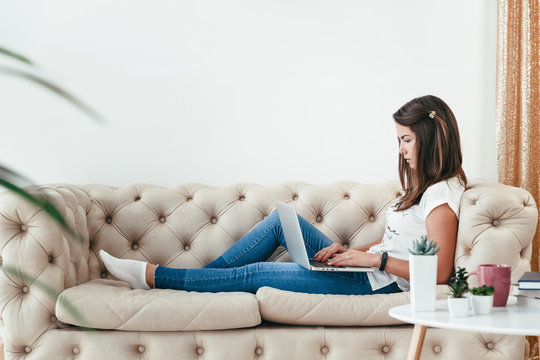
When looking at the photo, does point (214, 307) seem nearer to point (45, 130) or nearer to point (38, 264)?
point (38, 264)

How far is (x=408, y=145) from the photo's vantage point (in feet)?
5.71

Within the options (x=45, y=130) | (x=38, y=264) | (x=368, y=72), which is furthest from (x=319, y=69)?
(x=38, y=264)

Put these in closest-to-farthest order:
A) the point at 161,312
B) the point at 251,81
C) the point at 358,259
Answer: the point at 161,312, the point at 358,259, the point at 251,81

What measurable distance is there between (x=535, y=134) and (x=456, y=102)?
353 mm

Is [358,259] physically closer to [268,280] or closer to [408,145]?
[268,280]

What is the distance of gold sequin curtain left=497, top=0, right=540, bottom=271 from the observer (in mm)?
2170

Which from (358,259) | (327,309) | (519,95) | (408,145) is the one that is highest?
(519,95)

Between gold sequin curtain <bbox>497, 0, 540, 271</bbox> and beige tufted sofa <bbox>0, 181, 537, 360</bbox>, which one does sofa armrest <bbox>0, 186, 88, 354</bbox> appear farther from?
gold sequin curtain <bbox>497, 0, 540, 271</bbox>

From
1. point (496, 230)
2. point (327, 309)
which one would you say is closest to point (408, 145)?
point (496, 230)

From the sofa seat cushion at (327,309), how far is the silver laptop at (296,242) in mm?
89

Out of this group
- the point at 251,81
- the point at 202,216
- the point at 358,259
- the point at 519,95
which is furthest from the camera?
the point at 251,81

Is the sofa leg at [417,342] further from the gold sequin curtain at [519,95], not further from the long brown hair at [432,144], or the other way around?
the gold sequin curtain at [519,95]

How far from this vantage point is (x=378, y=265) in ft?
5.18

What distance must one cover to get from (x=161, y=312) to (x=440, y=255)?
0.81 m
